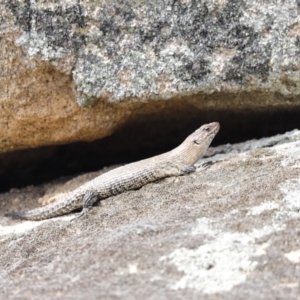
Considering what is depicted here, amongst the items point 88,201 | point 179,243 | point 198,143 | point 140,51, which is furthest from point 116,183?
point 179,243

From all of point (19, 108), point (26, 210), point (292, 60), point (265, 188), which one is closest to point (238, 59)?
point (292, 60)

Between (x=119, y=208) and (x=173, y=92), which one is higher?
(x=173, y=92)

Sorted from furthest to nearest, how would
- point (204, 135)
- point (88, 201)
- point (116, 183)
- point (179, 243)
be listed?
point (204, 135) → point (116, 183) → point (88, 201) → point (179, 243)

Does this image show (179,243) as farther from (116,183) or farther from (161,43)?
(161,43)

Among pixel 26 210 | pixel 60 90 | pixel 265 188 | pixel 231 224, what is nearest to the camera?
pixel 231 224

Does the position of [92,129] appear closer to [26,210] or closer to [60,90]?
[60,90]

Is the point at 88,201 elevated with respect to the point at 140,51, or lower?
lower
